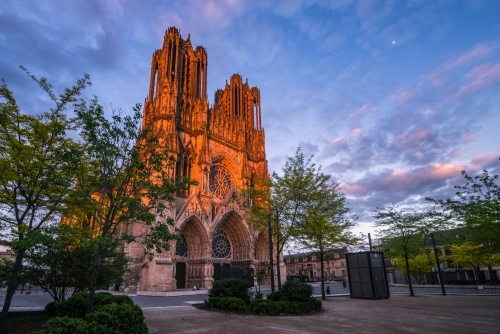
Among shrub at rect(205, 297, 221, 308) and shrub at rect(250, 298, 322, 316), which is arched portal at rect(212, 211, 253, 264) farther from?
shrub at rect(250, 298, 322, 316)

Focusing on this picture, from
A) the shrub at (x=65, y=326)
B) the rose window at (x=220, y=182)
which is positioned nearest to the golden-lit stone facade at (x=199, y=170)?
the rose window at (x=220, y=182)

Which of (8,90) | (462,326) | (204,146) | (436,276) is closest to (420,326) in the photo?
(462,326)

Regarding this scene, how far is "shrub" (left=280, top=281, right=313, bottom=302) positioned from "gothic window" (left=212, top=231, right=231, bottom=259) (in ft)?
73.4

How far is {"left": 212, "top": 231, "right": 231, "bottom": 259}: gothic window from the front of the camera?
36.4 metres

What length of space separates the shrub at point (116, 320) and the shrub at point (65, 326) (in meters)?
0.21

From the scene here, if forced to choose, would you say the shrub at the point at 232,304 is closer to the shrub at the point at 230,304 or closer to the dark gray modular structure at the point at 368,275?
the shrub at the point at 230,304

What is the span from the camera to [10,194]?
33.7ft

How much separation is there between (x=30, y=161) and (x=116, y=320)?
628cm

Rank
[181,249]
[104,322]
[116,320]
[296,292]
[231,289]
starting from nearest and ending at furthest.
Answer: [104,322] → [116,320] → [296,292] → [231,289] → [181,249]

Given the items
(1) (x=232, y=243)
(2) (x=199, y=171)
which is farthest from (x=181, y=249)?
(2) (x=199, y=171)

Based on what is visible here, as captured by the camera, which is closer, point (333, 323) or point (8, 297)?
point (8, 297)

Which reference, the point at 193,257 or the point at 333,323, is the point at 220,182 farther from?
the point at 333,323

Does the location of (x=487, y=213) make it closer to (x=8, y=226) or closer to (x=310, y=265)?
(x=8, y=226)

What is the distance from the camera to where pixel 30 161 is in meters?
10.1
